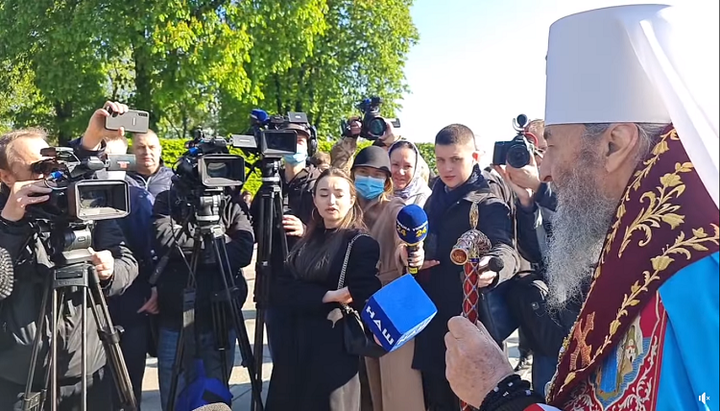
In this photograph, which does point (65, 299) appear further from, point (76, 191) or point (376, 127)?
point (376, 127)

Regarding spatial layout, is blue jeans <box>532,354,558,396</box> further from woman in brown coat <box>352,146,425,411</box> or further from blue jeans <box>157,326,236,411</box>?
blue jeans <box>157,326,236,411</box>

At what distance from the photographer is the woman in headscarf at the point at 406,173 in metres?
4.12

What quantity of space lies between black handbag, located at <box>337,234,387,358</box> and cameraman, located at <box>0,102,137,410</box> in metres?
1.10

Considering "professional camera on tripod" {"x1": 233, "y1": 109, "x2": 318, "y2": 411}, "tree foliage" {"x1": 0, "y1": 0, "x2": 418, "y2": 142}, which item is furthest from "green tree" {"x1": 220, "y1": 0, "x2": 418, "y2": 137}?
"professional camera on tripod" {"x1": 233, "y1": 109, "x2": 318, "y2": 411}

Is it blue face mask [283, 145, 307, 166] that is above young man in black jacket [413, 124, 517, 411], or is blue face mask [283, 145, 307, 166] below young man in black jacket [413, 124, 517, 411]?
above

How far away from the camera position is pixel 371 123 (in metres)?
4.71

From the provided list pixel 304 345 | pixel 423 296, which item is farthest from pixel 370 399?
pixel 423 296

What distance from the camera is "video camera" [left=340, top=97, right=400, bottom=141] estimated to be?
471 cm

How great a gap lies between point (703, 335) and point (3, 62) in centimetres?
1799

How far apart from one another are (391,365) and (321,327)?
2.40 feet

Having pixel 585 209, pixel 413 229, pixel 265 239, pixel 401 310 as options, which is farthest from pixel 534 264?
pixel 585 209

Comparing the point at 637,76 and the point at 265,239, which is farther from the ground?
the point at 637,76

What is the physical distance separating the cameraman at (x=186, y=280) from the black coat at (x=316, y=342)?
1.56 ft

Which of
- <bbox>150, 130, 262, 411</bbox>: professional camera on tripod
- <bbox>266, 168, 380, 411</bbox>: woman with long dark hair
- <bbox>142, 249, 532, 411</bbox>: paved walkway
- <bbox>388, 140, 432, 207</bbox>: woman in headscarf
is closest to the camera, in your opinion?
<bbox>266, 168, 380, 411</bbox>: woman with long dark hair
